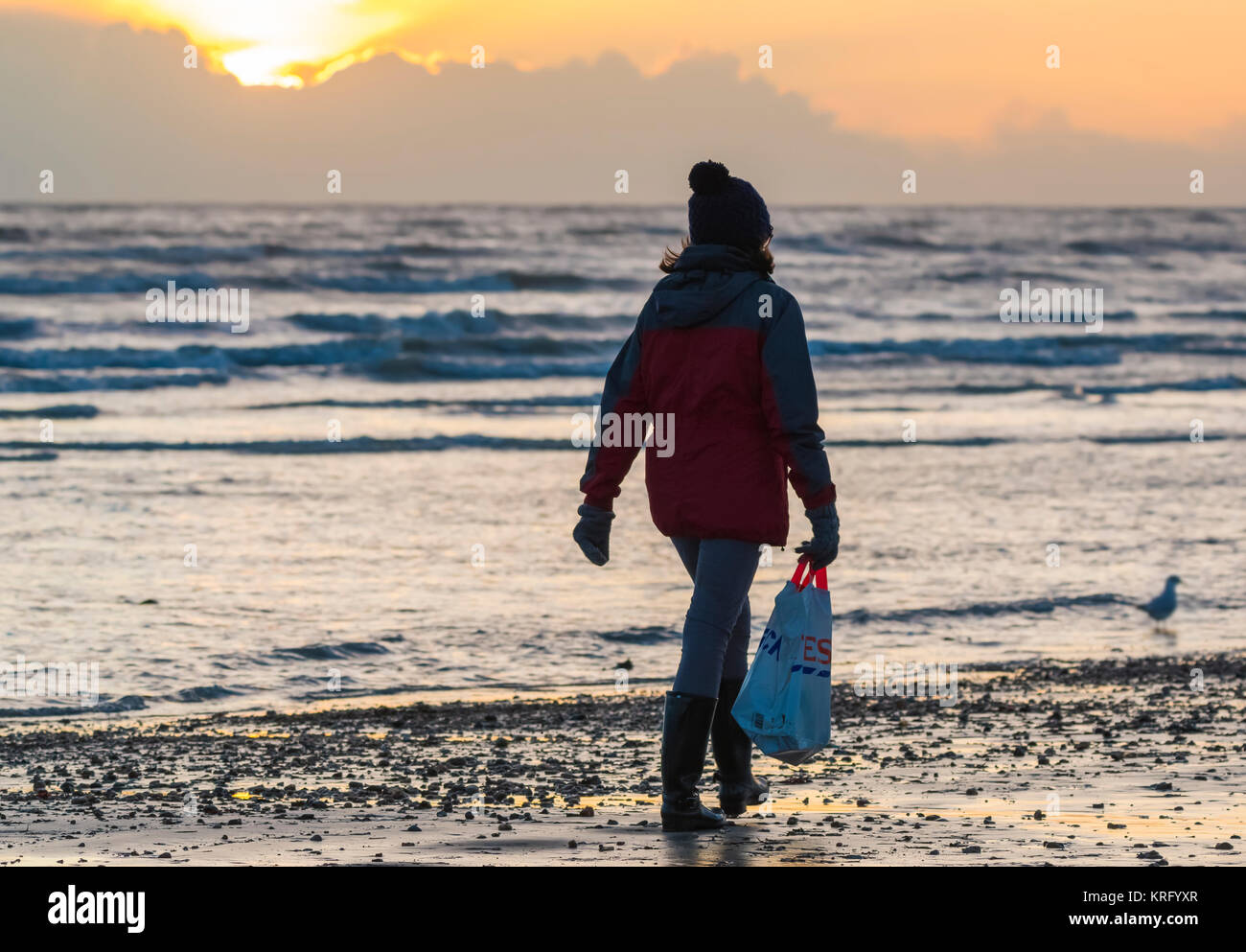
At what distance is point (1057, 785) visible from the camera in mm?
4934

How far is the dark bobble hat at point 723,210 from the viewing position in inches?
176

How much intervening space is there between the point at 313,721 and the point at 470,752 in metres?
1.09

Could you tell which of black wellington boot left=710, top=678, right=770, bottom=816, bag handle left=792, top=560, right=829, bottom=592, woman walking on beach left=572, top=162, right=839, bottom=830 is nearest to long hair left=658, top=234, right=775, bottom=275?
woman walking on beach left=572, top=162, right=839, bottom=830

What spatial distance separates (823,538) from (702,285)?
0.79 m

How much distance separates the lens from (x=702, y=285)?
437cm

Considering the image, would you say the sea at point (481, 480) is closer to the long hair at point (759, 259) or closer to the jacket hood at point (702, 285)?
the long hair at point (759, 259)

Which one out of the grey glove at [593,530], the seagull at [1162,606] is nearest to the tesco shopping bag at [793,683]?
the grey glove at [593,530]

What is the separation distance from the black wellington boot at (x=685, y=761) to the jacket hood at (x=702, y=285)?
1.08m

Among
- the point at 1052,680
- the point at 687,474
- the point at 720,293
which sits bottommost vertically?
the point at 1052,680

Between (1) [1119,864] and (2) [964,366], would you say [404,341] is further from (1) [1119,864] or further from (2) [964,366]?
(1) [1119,864]

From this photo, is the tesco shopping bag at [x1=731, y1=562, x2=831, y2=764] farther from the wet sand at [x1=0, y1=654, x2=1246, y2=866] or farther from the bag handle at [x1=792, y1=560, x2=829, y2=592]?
the wet sand at [x1=0, y1=654, x2=1246, y2=866]

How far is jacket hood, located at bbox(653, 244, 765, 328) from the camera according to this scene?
4320mm

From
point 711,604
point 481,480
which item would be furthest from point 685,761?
point 481,480
